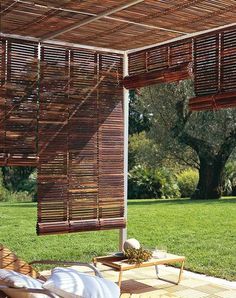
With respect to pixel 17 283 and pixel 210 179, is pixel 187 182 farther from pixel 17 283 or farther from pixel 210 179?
pixel 17 283

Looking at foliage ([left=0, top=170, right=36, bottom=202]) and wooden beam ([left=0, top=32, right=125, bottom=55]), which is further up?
wooden beam ([left=0, top=32, right=125, bottom=55])

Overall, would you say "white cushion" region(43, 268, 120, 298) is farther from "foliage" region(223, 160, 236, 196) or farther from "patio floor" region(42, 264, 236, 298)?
"foliage" region(223, 160, 236, 196)

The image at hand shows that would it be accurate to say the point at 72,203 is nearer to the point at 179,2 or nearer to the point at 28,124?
the point at 28,124

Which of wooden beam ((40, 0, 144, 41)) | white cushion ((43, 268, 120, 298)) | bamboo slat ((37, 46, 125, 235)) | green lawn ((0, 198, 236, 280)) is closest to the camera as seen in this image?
white cushion ((43, 268, 120, 298))

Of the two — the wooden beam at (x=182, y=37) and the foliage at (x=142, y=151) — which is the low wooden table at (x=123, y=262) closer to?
the wooden beam at (x=182, y=37)

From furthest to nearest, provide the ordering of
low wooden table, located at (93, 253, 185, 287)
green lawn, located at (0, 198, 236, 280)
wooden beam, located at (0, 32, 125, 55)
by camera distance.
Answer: green lawn, located at (0, 198, 236, 280) → wooden beam, located at (0, 32, 125, 55) → low wooden table, located at (93, 253, 185, 287)

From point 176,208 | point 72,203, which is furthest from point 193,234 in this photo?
point 72,203

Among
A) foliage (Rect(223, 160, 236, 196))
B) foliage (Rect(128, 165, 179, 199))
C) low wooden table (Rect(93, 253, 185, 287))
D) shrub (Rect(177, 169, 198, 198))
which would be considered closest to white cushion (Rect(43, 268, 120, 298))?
low wooden table (Rect(93, 253, 185, 287))

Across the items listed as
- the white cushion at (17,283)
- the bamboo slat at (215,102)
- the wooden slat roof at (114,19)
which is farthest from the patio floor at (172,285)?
the wooden slat roof at (114,19)

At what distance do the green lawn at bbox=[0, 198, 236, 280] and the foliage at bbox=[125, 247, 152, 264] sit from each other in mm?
1704

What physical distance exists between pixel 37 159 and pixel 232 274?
3197 millimetres

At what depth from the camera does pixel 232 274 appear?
25.1 ft

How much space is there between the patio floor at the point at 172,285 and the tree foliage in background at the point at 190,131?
11.0 m

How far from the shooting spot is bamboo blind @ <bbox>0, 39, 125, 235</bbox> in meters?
6.75
